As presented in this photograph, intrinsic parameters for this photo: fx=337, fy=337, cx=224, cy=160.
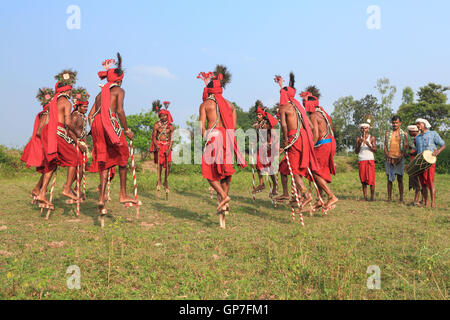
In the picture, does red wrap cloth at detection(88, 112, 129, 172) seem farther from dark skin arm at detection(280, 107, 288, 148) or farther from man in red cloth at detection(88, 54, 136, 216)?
dark skin arm at detection(280, 107, 288, 148)

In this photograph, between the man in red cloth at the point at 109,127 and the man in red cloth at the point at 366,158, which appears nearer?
the man in red cloth at the point at 109,127

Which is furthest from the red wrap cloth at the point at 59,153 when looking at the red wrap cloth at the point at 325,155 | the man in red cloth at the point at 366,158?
the man in red cloth at the point at 366,158

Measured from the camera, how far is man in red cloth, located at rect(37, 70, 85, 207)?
6.79 m

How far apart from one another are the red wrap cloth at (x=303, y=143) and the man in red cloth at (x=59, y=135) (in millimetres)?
4511

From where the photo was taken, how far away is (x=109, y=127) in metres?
6.00

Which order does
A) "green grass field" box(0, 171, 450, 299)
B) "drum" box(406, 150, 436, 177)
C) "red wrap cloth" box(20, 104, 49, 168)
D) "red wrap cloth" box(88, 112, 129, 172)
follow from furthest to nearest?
"drum" box(406, 150, 436, 177) < "red wrap cloth" box(20, 104, 49, 168) < "red wrap cloth" box(88, 112, 129, 172) < "green grass field" box(0, 171, 450, 299)

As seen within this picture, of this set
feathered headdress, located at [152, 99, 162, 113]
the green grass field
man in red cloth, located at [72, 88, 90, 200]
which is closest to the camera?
the green grass field

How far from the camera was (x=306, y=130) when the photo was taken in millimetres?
7215

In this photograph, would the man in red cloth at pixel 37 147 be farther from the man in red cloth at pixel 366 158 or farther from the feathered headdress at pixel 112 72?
the man in red cloth at pixel 366 158

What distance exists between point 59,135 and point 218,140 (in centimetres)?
343

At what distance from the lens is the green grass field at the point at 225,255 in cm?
341

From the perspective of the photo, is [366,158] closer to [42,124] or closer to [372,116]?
[42,124]

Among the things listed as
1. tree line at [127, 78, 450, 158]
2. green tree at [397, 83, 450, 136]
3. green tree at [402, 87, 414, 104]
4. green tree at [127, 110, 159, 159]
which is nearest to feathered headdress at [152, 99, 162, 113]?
tree line at [127, 78, 450, 158]

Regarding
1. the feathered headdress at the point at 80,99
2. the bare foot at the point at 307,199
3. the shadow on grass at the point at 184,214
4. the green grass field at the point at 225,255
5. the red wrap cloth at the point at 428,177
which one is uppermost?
the feathered headdress at the point at 80,99
